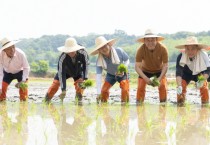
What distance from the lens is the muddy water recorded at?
4.16 metres

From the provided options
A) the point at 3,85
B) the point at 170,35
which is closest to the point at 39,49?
the point at 170,35

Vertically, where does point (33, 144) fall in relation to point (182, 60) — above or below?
below

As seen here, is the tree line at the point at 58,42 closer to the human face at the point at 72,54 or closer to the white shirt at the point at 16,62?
the white shirt at the point at 16,62

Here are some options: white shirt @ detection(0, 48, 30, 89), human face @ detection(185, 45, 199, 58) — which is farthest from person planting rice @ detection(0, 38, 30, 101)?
human face @ detection(185, 45, 199, 58)

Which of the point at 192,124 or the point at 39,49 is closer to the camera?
the point at 192,124

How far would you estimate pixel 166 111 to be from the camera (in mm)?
6488

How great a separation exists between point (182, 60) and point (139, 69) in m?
0.84

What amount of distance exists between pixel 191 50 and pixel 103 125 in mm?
2851

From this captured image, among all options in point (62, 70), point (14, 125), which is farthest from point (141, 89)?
point (14, 125)

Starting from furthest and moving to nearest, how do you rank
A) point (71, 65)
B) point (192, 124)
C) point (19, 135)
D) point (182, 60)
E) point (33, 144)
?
1. point (71, 65)
2. point (182, 60)
3. point (192, 124)
4. point (19, 135)
5. point (33, 144)

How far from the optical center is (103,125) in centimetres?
507

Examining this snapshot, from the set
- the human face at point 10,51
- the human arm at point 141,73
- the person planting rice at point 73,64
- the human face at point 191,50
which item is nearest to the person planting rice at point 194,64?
the human face at point 191,50

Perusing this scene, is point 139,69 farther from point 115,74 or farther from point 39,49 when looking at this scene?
point 39,49

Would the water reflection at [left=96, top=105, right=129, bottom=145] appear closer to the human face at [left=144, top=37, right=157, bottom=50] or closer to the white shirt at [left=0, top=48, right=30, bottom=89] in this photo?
the human face at [left=144, top=37, right=157, bottom=50]
